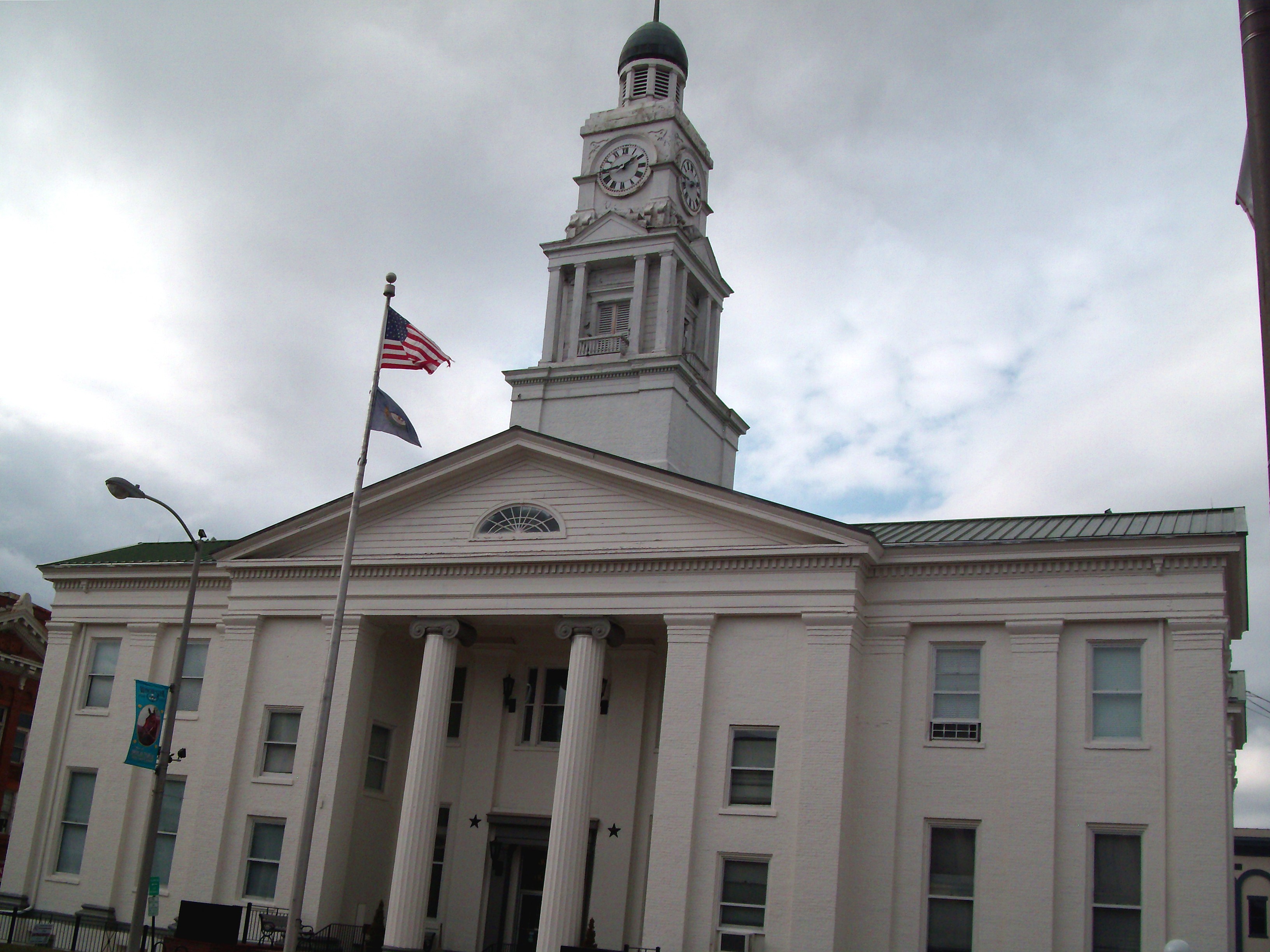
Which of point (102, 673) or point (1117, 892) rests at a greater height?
point (102, 673)

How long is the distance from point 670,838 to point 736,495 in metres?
7.30

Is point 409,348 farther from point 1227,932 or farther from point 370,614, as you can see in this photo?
point 1227,932

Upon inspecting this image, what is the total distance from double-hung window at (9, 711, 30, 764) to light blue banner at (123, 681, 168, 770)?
28.7 meters

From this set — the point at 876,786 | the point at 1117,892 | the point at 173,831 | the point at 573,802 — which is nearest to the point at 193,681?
the point at 173,831

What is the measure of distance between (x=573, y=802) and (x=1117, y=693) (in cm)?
1128

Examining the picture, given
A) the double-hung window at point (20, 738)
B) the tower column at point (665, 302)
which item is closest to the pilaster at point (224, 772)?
the tower column at point (665, 302)

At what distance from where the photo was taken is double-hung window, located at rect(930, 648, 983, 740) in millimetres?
26219

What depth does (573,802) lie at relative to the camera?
27.5m

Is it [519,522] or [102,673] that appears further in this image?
[102,673]

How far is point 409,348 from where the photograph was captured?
86.1 feet

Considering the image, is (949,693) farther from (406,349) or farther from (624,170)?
(624,170)

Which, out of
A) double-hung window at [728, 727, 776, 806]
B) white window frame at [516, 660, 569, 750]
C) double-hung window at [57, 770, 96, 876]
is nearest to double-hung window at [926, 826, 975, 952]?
double-hung window at [728, 727, 776, 806]

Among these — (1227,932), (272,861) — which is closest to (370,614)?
(272,861)

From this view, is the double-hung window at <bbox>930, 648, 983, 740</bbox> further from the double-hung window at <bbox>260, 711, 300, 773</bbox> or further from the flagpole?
the double-hung window at <bbox>260, 711, 300, 773</bbox>
